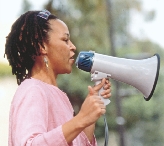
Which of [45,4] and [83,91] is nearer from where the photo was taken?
[45,4]

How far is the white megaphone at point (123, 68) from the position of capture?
1653mm

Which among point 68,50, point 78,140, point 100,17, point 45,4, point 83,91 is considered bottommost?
point 83,91

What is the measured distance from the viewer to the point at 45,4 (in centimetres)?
878

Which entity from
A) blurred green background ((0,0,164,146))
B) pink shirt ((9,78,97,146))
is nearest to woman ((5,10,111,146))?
pink shirt ((9,78,97,146))

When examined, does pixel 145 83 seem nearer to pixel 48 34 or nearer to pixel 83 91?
pixel 48 34

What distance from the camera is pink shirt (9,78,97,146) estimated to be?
1393mm

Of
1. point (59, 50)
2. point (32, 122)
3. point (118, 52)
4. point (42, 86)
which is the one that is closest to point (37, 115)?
point (32, 122)

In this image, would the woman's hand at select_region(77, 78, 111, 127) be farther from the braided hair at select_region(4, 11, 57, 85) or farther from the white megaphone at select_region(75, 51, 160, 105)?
the braided hair at select_region(4, 11, 57, 85)

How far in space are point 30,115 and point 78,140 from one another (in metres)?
0.30

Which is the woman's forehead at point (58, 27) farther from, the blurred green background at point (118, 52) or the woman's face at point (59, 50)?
the blurred green background at point (118, 52)

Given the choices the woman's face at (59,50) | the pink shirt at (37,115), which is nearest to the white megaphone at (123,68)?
the woman's face at (59,50)

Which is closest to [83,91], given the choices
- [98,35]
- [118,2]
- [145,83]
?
[98,35]

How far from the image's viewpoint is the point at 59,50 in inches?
65.7

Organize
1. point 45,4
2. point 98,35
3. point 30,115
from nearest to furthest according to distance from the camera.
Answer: point 30,115, point 45,4, point 98,35
